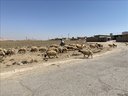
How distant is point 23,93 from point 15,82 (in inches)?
82.4

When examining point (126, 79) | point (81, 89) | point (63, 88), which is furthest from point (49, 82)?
point (126, 79)

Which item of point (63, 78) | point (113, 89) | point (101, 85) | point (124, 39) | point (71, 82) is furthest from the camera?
point (124, 39)

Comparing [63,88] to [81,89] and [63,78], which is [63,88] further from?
[63,78]

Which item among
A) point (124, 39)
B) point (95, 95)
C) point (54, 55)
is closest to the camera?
point (95, 95)

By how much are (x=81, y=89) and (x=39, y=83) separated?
7.21 feet

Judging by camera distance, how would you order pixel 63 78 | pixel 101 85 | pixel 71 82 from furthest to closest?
pixel 63 78
pixel 71 82
pixel 101 85

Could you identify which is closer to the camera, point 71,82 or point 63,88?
point 63,88

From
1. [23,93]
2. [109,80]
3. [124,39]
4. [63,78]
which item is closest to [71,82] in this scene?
[63,78]

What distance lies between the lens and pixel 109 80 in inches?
412

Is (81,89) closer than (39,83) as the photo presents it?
Yes

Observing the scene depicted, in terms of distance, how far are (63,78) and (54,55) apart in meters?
9.52

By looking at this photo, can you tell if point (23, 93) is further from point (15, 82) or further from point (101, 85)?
point (101, 85)

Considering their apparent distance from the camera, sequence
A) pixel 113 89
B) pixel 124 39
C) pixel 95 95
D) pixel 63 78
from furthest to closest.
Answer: pixel 124 39
pixel 63 78
pixel 113 89
pixel 95 95

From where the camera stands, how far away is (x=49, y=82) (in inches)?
403
